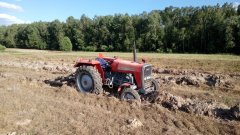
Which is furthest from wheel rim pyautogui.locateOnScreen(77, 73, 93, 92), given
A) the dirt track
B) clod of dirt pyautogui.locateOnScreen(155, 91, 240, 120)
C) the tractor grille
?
clod of dirt pyautogui.locateOnScreen(155, 91, 240, 120)

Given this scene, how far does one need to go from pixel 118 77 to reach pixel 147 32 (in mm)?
51125

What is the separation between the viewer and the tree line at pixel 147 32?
160ft

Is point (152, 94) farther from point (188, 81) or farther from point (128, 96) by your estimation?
point (188, 81)

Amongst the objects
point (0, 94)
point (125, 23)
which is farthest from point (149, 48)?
point (0, 94)

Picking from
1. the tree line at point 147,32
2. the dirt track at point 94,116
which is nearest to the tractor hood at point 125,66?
the dirt track at point 94,116

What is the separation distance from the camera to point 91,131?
6566 millimetres

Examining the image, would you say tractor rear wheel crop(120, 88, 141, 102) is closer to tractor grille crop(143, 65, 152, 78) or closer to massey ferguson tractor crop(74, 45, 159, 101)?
massey ferguson tractor crop(74, 45, 159, 101)

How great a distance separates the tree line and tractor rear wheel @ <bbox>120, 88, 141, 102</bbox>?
31.8 meters

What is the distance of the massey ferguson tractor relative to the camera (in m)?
9.38

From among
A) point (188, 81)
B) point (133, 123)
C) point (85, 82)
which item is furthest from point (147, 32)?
point (133, 123)

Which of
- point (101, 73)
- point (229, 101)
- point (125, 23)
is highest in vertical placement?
point (125, 23)

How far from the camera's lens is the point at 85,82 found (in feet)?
34.5

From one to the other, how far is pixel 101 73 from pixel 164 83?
12.1 ft

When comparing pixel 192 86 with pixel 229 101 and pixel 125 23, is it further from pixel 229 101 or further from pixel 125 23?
pixel 125 23
